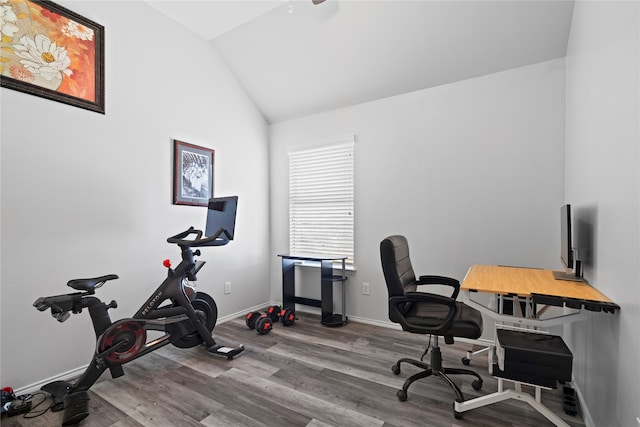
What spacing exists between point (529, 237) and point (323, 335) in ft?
7.25

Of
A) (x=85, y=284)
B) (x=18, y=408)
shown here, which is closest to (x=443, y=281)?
(x=85, y=284)

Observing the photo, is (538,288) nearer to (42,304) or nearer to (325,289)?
(325,289)

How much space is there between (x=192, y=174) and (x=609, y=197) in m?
3.34

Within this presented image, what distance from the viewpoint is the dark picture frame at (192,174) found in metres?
3.03

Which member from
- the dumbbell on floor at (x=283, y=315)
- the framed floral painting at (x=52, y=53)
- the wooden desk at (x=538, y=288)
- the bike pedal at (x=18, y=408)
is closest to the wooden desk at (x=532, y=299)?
the wooden desk at (x=538, y=288)

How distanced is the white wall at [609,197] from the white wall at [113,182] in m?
3.31

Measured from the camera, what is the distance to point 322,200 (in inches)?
151

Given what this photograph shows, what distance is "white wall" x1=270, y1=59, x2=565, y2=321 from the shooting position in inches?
102

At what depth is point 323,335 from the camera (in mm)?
3098

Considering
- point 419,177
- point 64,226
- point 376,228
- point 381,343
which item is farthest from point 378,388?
point 64,226

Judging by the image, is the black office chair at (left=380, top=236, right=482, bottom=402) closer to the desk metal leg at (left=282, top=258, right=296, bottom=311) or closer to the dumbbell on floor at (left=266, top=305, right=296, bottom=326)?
the dumbbell on floor at (left=266, top=305, right=296, bottom=326)

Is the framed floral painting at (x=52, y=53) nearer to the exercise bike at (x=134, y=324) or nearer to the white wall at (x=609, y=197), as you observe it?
the exercise bike at (x=134, y=324)

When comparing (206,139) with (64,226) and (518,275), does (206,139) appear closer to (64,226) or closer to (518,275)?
(64,226)

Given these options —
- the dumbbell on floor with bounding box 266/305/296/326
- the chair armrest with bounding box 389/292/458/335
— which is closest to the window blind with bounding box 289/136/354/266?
the dumbbell on floor with bounding box 266/305/296/326
